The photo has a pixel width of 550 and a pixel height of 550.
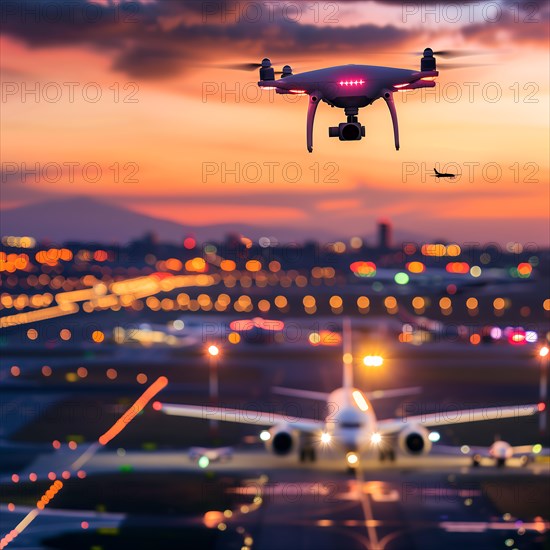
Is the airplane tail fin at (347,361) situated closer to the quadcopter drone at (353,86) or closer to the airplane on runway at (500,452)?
the airplane on runway at (500,452)

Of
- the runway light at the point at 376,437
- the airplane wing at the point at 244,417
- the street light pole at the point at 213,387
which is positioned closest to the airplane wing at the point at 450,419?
the runway light at the point at 376,437

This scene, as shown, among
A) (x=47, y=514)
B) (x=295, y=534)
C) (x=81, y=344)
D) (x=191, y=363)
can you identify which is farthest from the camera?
A: (x=81, y=344)

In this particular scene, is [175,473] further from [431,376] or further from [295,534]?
[431,376]

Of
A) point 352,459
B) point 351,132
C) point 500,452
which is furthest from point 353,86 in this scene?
point 500,452

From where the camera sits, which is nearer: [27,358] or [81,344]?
[27,358]

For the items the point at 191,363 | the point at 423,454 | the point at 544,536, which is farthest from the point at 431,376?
the point at 544,536

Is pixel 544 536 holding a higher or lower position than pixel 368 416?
lower

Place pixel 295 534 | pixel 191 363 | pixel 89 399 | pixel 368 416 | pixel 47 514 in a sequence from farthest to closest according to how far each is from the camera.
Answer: pixel 191 363, pixel 89 399, pixel 368 416, pixel 47 514, pixel 295 534

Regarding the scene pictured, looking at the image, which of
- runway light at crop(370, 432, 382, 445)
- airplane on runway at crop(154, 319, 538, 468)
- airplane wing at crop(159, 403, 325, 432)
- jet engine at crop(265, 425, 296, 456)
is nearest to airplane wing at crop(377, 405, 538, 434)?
airplane on runway at crop(154, 319, 538, 468)

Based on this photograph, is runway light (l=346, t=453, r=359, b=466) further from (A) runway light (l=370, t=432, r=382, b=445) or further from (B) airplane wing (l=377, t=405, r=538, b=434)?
(B) airplane wing (l=377, t=405, r=538, b=434)
